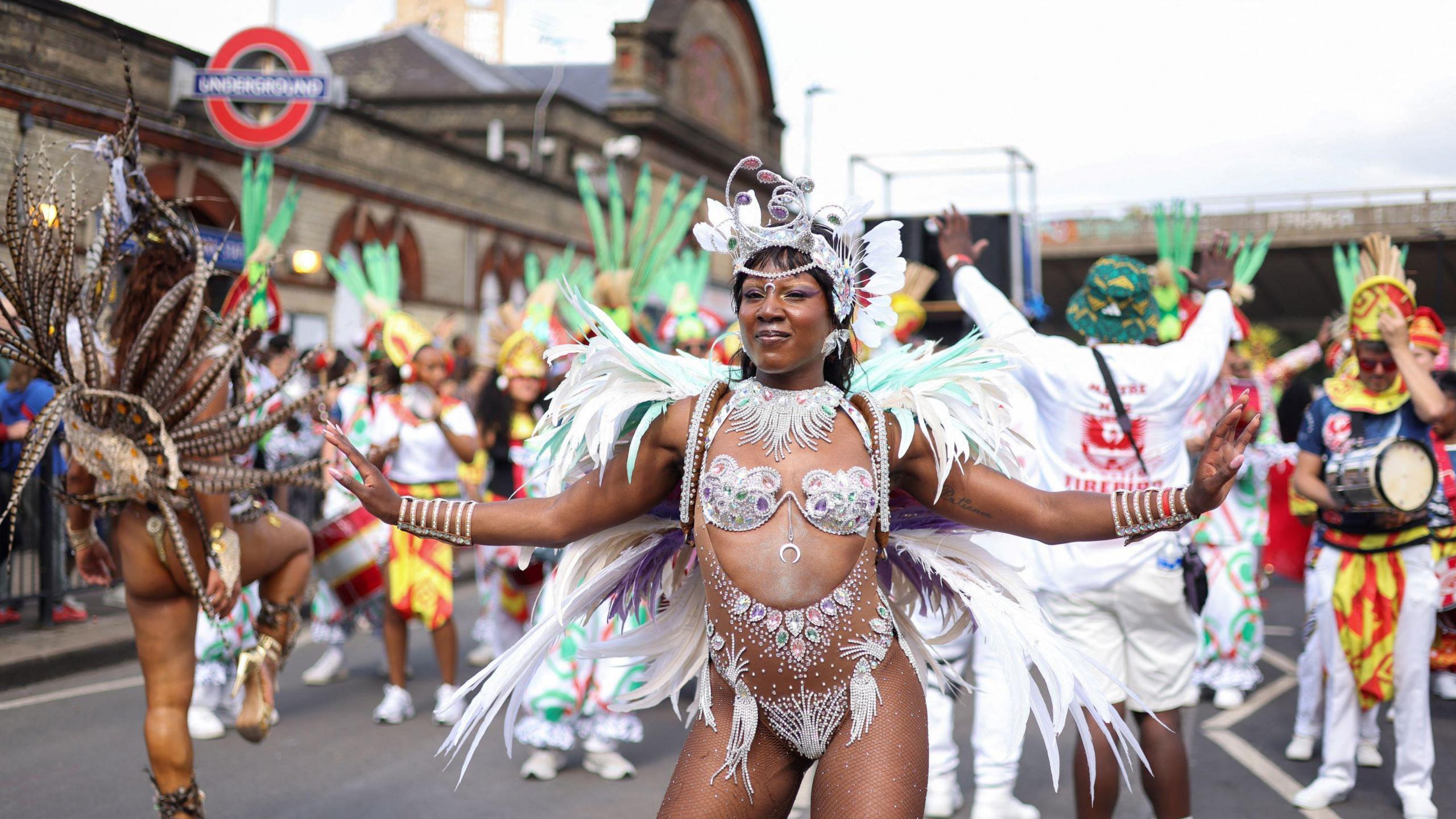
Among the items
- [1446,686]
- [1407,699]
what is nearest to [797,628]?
[1407,699]

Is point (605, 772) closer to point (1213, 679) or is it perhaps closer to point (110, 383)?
point (110, 383)

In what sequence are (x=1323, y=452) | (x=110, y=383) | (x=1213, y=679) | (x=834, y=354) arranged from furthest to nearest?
1. (x=1213, y=679)
2. (x=1323, y=452)
3. (x=110, y=383)
4. (x=834, y=354)

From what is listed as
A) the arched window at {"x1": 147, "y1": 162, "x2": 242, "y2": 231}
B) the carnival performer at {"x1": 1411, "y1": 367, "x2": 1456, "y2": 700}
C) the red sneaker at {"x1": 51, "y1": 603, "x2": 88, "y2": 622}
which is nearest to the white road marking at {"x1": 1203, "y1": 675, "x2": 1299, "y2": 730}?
the carnival performer at {"x1": 1411, "y1": 367, "x2": 1456, "y2": 700}

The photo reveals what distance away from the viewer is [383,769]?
5762mm

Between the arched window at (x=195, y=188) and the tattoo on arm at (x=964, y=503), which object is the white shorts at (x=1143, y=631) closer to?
the tattoo on arm at (x=964, y=503)

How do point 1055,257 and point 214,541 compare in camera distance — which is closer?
point 214,541

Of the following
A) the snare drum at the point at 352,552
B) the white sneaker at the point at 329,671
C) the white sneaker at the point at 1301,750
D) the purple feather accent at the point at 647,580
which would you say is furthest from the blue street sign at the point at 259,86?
the purple feather accent at the point at 647,580

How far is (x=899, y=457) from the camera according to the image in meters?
2.96

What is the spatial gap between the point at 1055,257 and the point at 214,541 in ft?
103

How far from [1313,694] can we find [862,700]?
4257mm

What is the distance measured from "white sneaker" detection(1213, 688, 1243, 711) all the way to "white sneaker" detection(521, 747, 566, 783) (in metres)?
3.92

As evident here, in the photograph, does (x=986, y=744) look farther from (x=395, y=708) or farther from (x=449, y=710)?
(x=395, y=708)

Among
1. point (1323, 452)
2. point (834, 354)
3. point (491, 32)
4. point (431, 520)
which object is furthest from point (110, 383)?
point (491, 32)

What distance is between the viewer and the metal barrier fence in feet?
27.3
